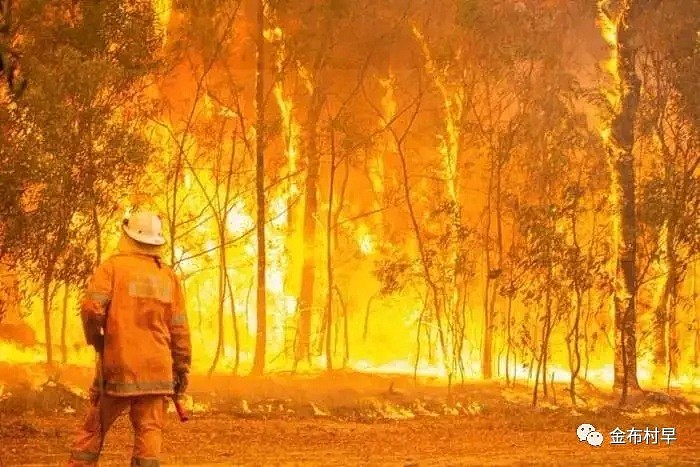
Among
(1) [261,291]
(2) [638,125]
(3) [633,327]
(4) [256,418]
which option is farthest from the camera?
(2) [638,125]

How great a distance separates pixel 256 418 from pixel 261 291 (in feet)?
21.7

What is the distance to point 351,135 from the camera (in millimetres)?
24969

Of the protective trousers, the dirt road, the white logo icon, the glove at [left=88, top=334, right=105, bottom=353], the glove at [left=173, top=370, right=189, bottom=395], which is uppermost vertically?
the glove at [left=88, top=334, right=105, bottom=353]

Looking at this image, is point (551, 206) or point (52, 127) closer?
point (52, 127)

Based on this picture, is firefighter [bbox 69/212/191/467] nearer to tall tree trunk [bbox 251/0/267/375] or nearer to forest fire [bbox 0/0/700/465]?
forest fire [bbox 0/0/700/465]

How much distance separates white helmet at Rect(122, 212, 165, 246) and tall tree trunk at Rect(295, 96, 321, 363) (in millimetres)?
17665

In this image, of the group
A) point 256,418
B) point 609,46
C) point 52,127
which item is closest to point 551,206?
point 609,46

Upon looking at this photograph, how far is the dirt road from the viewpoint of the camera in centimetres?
1068

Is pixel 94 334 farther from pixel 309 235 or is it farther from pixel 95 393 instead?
pixel 309 235

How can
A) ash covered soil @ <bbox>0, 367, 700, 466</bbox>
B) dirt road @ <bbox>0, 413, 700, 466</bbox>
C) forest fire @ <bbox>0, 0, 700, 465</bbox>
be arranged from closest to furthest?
dirt road @ <bbox>0, 413, 700, 466</bbox>
ash covered soil @ <bbox>0, 367, 700, 466</bbox>
forest fire @ <bbox>0, 0, 700, 465</bbox>

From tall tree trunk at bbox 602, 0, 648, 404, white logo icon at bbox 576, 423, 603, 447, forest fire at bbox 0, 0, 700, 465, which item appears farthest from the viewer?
tall tree trunk at bbox 602, 0, 648, 404

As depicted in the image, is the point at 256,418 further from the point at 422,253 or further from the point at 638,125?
the point at 638,125

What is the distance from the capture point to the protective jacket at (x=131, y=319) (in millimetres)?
6859

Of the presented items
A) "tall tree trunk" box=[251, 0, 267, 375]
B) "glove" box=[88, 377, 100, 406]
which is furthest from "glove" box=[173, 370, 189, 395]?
"tall tree trunk" box=[251, 0, 267, 375]
